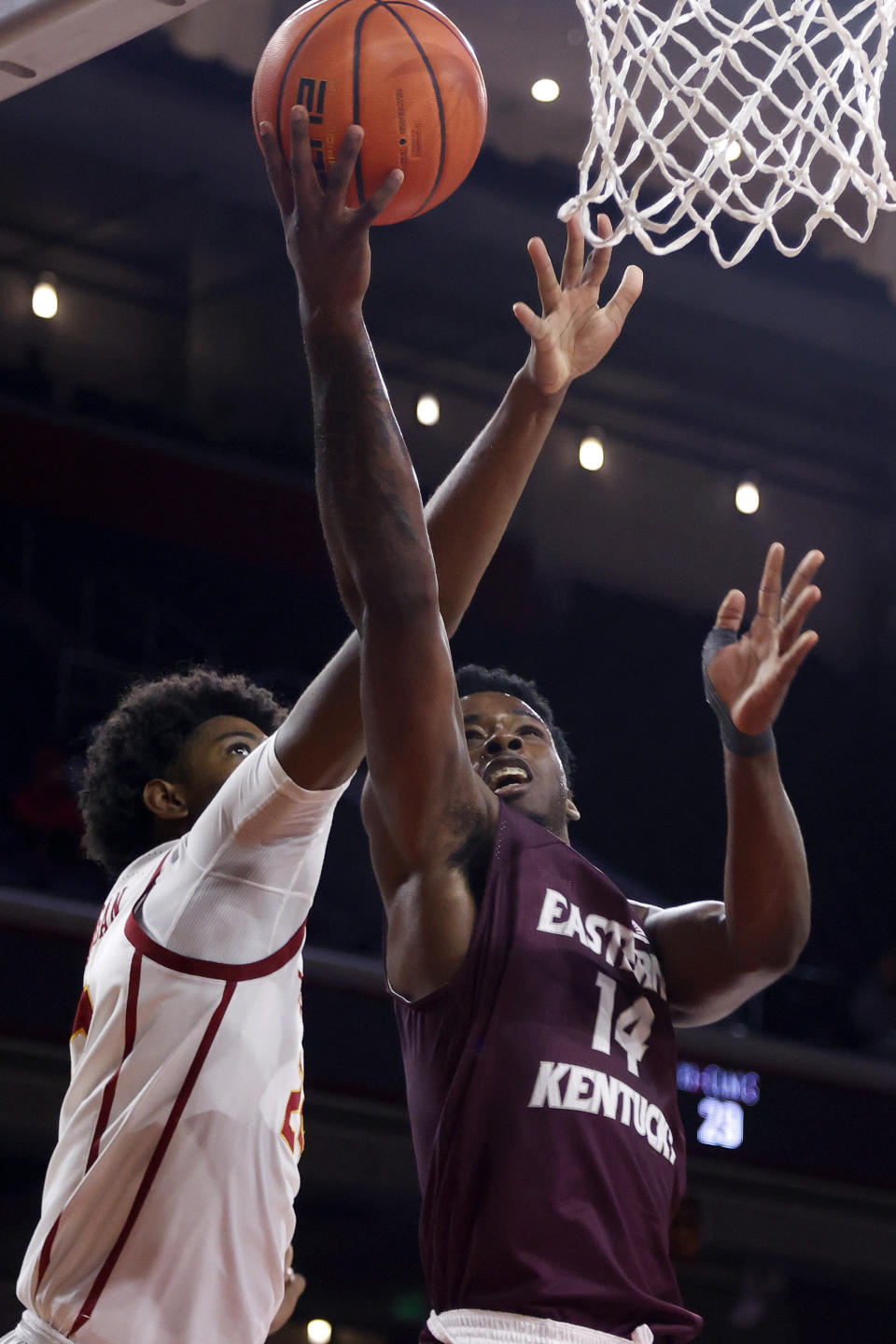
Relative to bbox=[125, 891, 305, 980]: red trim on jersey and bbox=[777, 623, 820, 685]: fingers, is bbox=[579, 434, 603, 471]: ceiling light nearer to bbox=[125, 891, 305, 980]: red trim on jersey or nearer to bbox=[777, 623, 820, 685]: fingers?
bbox=[777, 623, 820, 685]: fingers

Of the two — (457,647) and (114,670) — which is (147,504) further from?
(457,647)

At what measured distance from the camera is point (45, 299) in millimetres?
9398

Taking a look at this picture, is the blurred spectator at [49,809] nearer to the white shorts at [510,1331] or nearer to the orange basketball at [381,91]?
the orange basketball at [381,91]

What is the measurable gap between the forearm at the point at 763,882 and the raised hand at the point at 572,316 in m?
0.59

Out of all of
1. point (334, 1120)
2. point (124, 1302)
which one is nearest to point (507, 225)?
point (334, 1120)

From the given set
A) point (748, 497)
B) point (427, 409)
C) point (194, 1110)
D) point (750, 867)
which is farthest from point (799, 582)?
point (748, 497)

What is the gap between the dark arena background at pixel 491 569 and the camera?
752 cm

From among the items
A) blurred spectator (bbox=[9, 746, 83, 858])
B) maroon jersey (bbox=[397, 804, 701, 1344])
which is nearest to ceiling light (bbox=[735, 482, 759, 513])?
blurred spectator (bbox=[9, 746, 83, 858])

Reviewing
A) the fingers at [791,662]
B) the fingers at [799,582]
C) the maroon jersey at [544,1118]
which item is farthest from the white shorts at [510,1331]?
the fingers at [799,582]

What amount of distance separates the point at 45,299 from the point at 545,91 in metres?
4.10

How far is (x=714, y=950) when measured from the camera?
6.83 feet

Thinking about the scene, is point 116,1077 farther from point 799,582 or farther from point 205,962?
point 799,582

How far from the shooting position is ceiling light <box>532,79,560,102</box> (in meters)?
6.46

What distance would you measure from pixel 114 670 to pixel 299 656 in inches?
52.4
